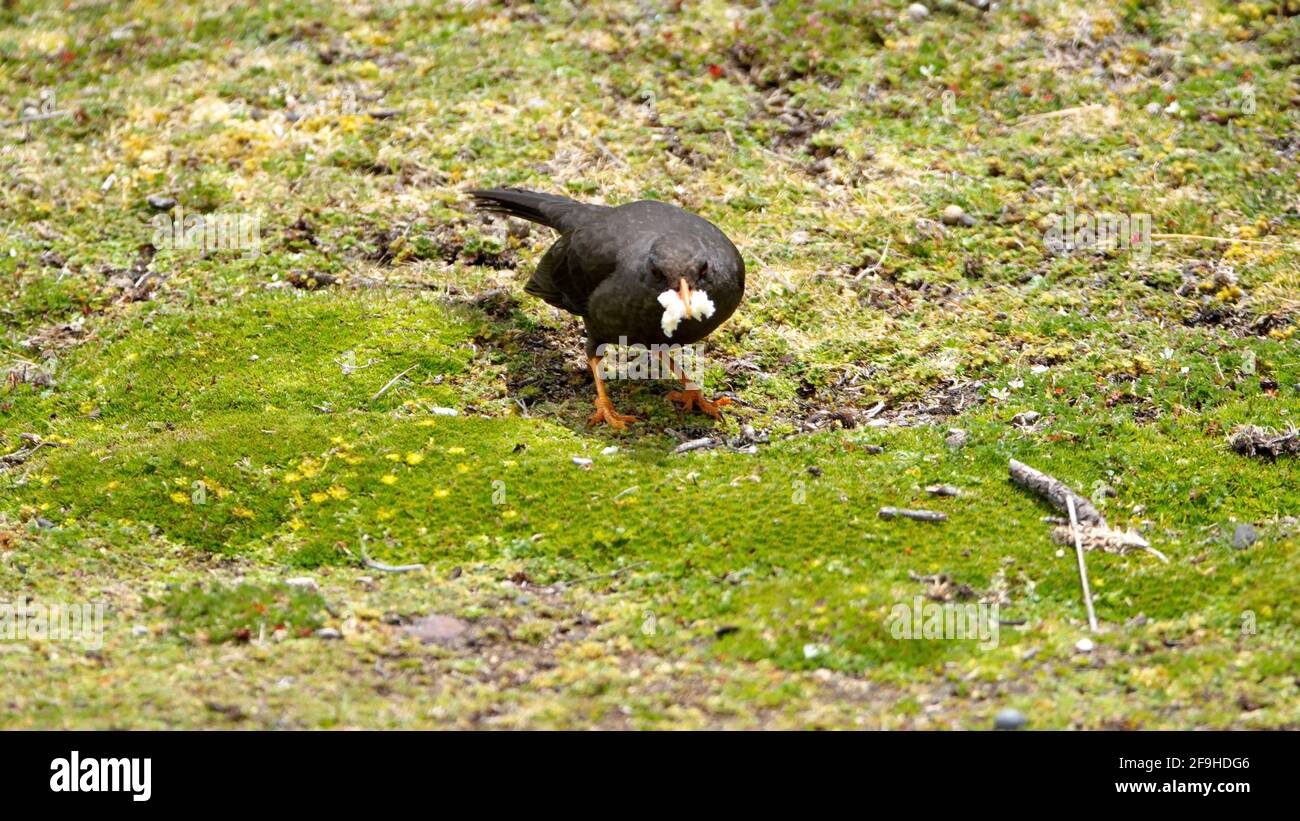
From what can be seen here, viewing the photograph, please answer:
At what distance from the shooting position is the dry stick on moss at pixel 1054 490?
7.87 meters

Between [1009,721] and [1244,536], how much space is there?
2651 mm

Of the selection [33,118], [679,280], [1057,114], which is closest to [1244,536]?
[679,280]

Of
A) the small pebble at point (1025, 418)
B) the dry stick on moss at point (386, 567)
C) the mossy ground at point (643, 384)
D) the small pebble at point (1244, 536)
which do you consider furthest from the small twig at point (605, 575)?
the small pebble at point (1244, 536)

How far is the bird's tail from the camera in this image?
10.7 metres

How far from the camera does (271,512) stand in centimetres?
838

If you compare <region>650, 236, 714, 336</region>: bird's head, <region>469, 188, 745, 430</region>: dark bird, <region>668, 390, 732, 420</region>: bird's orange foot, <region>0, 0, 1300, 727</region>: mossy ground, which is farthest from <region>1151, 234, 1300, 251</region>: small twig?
<region>650, 236, 714, 336</region>: bird's head

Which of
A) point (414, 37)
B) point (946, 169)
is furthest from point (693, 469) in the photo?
point (414, 37)

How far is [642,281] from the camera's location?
29.9 feet

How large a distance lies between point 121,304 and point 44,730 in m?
6.33

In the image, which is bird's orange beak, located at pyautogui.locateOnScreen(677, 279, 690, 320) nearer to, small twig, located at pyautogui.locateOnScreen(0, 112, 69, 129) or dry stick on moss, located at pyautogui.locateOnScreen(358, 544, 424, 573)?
dry stick on moss, located at pyautogui.locateOnScreen(358, 544, 424, 573)

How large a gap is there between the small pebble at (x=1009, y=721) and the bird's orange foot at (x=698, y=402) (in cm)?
404

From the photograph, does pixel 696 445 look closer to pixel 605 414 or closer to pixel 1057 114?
pixel 605 414

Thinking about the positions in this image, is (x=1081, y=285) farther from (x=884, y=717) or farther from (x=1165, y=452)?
(x=884, y=717)

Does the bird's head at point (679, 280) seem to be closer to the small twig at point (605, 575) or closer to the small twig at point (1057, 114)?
the small twig at point (605, 575)
